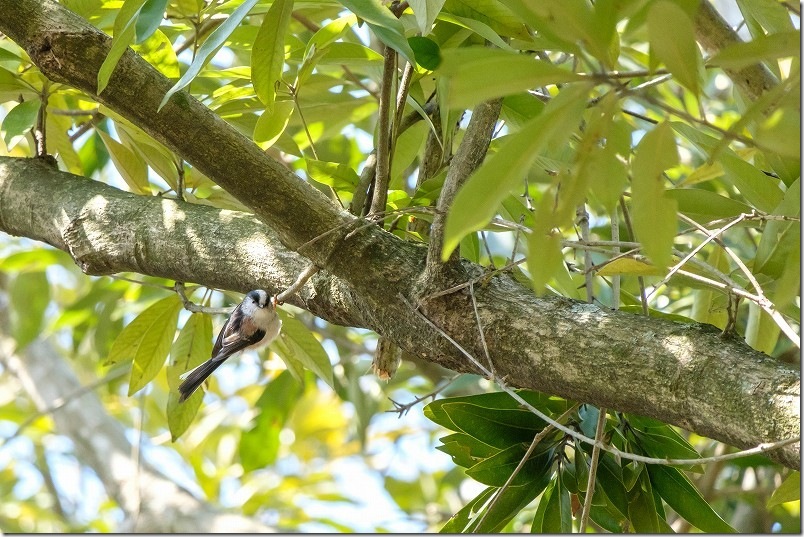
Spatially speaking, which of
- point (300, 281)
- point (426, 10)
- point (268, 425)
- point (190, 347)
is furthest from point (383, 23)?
point (268, 425)

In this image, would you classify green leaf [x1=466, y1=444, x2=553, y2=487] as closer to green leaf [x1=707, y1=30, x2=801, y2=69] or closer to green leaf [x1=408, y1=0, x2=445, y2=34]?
green leaf [x1=408, y1=0, x2=445, y2=34]

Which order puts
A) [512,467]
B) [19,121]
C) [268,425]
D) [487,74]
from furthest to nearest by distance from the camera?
[268,425] < [19,121] < [512,467] < [487,74]

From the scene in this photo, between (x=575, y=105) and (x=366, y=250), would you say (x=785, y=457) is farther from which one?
(x=366, y=250)

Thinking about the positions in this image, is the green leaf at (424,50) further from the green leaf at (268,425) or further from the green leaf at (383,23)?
the green leaf at (268,425)

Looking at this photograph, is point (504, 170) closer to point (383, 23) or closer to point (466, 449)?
point (383, 23)

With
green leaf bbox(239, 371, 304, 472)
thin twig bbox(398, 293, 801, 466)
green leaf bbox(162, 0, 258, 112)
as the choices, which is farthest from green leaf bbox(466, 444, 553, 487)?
green leaf bbox(239, 371, 304, 472)

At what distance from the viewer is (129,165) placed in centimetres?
158

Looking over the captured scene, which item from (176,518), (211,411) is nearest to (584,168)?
(176,518)

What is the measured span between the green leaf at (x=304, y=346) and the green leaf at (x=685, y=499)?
2.20 feet

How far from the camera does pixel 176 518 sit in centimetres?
280

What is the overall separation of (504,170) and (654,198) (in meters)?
0.14

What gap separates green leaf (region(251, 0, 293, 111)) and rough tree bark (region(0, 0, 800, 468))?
83mm

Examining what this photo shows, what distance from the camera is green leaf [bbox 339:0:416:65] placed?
0.89 meters

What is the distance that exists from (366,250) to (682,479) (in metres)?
0.58
